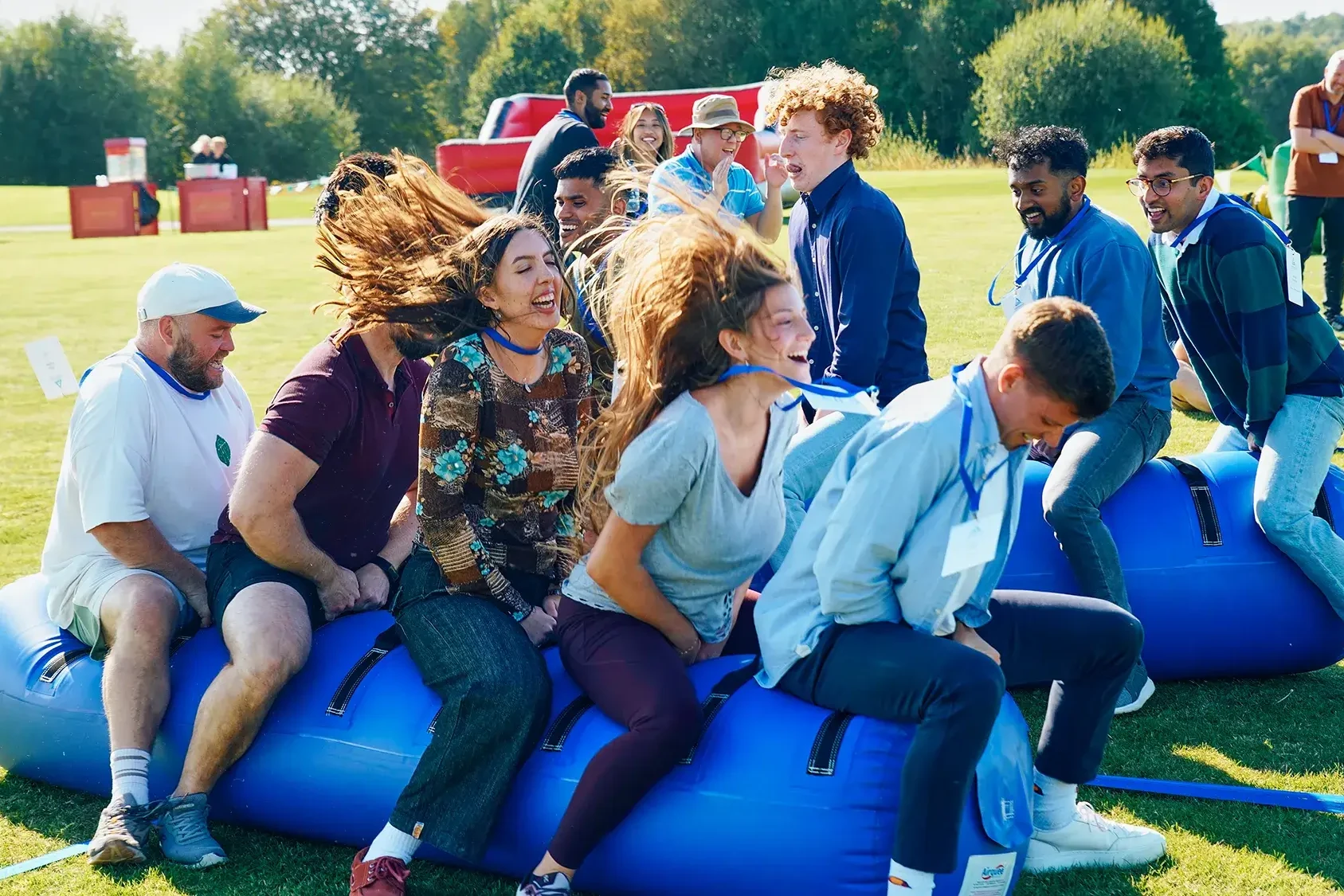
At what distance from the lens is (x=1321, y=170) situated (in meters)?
10.4

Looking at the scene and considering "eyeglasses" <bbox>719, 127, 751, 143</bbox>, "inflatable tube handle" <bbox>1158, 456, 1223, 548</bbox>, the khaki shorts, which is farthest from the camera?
"eyeglasses" <bbox>719, 127, 751, 143</bbox>

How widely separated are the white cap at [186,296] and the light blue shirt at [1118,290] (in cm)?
271

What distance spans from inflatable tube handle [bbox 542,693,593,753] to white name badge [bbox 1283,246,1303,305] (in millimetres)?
2949

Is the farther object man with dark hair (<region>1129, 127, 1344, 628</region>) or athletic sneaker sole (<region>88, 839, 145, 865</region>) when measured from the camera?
man with dark hair (<region>1129, 127, 1344, 628</region>)

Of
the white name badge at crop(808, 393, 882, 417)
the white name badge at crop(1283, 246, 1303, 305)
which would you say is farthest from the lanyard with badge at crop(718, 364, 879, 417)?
the white name badge at crop(1283, 246, 1303, 305)

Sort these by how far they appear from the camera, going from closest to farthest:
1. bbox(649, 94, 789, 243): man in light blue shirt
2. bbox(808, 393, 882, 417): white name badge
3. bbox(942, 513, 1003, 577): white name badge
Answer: bbox(942, 513, 1003, 577): white name badge, bbox(808, 393, 882, 417): white name badge, bbox(649, 94, 789, 243): man in light blue shirt

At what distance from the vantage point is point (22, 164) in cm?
5594

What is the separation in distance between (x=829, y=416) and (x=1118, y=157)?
33.1 metres

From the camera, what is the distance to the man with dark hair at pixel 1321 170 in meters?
10.3

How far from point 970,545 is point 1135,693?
75.1 inches

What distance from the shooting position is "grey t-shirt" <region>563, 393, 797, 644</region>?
127 inches

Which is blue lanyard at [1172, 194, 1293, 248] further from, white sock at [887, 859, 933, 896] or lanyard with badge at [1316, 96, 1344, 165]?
lanyard with badge at [1316, 96, 1344, 165]

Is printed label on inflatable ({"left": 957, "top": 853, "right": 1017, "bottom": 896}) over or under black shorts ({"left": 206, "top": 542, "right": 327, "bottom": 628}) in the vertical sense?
under

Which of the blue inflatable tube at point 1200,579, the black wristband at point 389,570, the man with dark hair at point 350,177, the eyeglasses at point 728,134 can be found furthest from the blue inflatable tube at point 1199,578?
the eyeglasses at point 728,134
